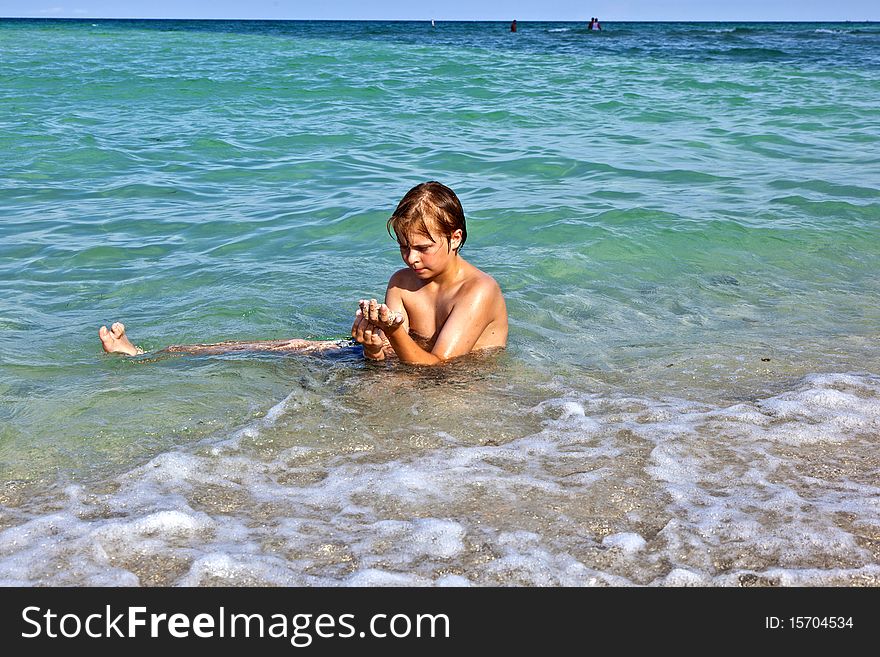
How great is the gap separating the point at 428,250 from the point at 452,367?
0.59 meters

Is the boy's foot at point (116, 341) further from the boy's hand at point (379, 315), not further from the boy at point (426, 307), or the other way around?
the boy's hand at point (379, 315)

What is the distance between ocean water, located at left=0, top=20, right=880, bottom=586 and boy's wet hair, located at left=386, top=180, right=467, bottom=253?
2.27 ft

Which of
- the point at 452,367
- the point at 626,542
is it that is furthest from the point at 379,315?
the point at 626,542

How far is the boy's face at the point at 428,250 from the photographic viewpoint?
4.15 metres

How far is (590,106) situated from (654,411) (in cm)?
1158

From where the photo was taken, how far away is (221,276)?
20.7 feet

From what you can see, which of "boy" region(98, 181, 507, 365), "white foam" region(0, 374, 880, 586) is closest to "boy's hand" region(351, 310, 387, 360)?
"boy" region(98, 181, 507, 365)

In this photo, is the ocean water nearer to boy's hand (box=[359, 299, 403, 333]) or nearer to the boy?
the boy

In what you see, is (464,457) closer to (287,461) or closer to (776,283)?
(287,461)

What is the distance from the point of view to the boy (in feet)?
13.4

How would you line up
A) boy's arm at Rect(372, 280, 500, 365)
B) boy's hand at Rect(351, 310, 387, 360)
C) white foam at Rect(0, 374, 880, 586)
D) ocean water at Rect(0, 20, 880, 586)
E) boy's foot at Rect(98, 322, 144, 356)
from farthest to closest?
boy's foot at Rect(98, 322, 144, 356)
boy's arm at Rect(372, 280, 500, 365)
boy's hand at Rect(351, 310, 387, 360)
ocean water at Rect(0, 20, 880, 586)
white foam at Rect(0, 374, 880, 586)

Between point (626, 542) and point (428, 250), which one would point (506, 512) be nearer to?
point (626, 542)

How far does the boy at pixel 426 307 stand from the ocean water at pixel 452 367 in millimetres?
151

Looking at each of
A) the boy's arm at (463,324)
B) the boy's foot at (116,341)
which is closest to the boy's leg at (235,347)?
the boy's foot at (116,341)
